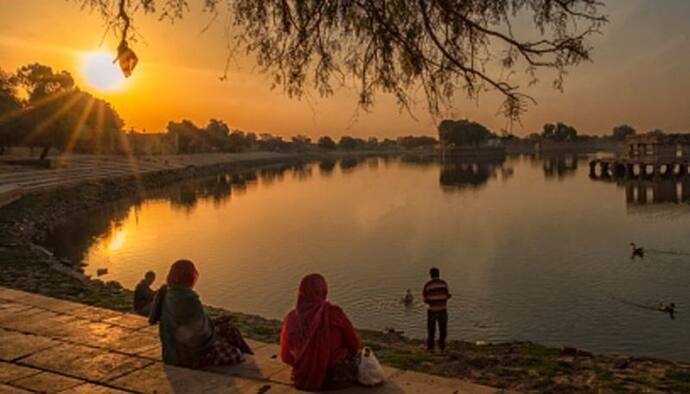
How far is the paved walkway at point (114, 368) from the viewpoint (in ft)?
18.2

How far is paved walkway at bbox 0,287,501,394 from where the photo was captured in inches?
218

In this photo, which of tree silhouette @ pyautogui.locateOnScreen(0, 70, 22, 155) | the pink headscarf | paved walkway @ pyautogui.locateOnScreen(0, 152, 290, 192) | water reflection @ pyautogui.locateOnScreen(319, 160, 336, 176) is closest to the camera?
the pink headscarf

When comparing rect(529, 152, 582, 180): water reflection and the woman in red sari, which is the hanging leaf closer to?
the woman in red sari

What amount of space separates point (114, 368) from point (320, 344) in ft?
6.77

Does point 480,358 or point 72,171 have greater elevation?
point 72,171

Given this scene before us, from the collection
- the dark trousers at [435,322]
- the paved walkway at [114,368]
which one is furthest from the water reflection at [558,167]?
the paved walkway at [114,368]

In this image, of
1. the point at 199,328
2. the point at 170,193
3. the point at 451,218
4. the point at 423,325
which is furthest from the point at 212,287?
the point at 170,193

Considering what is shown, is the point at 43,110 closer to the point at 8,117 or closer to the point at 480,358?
the point at 8,117

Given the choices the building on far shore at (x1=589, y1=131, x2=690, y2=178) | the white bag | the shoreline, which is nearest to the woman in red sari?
the white bag

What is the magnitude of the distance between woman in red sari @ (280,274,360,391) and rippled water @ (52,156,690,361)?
8953mm

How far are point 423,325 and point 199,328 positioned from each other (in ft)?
32.3

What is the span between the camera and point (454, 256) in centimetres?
2491

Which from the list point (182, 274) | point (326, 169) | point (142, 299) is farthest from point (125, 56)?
point (326, 169)

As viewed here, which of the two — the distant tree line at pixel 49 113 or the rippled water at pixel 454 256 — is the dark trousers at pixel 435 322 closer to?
the rippled water at pixel 454 256
